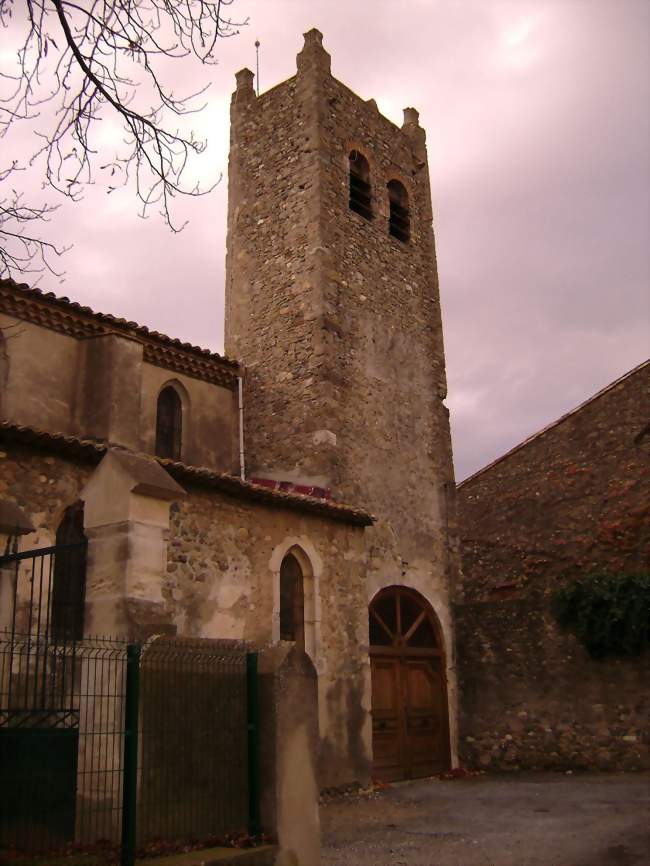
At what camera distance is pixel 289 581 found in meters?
12.8

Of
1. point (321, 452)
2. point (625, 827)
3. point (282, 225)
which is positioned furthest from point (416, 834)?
point (282, 225)

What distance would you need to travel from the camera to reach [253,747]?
6.75 metres

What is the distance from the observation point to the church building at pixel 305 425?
11242 millimetres

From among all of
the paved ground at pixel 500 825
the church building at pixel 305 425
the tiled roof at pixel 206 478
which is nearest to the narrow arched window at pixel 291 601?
the church building at pixel 305 425

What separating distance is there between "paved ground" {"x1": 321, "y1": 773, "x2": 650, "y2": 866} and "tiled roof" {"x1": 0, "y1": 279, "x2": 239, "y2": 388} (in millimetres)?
8341

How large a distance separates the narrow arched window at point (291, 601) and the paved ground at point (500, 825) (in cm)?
253

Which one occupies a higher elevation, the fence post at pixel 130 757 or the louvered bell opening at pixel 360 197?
the louvered bell opening at pixel 360 197

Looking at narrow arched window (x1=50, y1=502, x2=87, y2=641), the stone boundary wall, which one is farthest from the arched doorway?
narrow arched window (x1=50, y1=502, x2=87, y2=641)

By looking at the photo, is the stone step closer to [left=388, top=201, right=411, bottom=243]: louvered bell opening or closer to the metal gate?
the metal gate

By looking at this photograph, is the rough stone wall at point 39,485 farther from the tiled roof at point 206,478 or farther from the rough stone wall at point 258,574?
the tiled roof at point 206,478

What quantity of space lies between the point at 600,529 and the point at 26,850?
12.5 meters

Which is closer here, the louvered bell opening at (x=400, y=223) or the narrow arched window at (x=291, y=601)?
the narrow arched window at (x=291, y=601)

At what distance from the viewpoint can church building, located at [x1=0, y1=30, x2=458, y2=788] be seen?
1124 centimetres

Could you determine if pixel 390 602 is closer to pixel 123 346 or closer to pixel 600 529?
pixel 600 529
